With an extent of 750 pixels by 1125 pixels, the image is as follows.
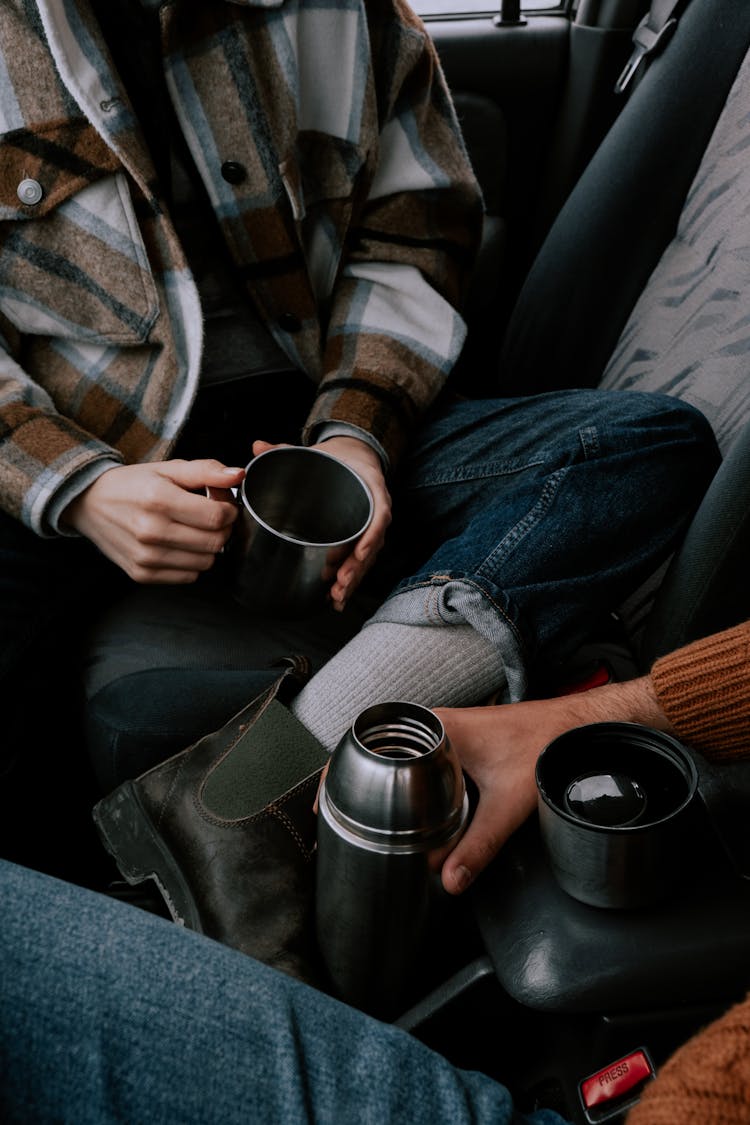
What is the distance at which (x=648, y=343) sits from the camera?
4.16ft

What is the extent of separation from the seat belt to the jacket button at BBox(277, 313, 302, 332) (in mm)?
607

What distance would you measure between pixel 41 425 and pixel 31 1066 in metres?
0.58

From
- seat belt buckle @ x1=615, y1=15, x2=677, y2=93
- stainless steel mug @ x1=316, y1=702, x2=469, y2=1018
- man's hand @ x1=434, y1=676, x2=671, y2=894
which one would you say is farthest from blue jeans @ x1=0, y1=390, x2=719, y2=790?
seat belt buckle @ x1=615, y1=15, x2=677, y2=93

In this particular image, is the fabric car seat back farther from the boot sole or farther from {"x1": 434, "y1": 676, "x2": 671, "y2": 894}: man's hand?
the boot sole

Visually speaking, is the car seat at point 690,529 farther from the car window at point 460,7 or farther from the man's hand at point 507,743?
the car window at point 460,7

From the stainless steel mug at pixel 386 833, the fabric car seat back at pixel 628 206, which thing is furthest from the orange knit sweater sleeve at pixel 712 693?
the fabric car seat back at pixel 628 206

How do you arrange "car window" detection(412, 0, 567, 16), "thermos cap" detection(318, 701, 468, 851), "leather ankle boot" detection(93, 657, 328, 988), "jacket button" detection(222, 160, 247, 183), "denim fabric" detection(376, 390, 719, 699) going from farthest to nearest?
"car window" detection(412, 0, 567, 16) < "jacket button" detection(222, 160, 247, 183) < "denim fabric" detection(376, 390, 719, 699) < "leather ankle boot" detection(93, 657, 328, 988) < "thermos cap" detection(318, 701, 468, 851)

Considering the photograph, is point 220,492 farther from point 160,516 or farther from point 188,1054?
point 188,1054

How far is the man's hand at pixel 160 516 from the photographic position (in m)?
0.90

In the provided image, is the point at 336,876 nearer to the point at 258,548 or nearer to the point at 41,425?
the point at 258,548

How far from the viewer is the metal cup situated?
2.83ft

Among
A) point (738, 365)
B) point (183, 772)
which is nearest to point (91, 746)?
point (183, 772)

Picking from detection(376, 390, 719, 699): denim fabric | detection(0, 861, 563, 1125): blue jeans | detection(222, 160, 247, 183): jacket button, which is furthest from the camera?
detection(222, 160, 247, 183): jacket button

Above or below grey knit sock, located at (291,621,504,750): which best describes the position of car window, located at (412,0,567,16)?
above
